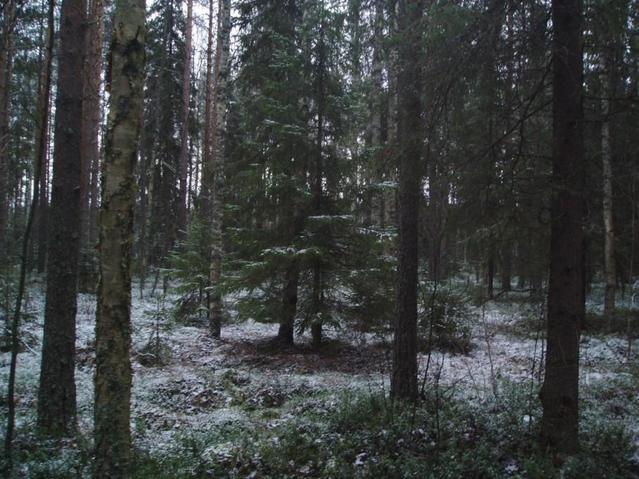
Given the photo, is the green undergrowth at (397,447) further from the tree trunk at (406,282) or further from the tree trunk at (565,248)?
the tree trunk at (406,282)

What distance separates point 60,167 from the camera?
621cm

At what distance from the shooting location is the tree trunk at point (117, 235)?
4.06m

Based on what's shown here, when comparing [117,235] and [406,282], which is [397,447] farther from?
[117,235]

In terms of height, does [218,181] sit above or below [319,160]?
below

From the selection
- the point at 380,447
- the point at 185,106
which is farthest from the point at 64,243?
the point at 185,106

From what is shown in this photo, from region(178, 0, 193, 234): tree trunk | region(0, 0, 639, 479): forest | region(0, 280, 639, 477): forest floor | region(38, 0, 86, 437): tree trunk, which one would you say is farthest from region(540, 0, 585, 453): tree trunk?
region(178, 0, 193, 234): tree trunk

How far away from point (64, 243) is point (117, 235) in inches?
106

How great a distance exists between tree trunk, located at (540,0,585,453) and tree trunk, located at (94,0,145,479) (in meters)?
4.46

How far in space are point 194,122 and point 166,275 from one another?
37.2 feet

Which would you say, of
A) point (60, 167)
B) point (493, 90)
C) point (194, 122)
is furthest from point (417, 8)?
point (194, 122)

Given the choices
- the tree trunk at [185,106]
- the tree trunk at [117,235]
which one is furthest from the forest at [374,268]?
the tree trunk at [185,106]

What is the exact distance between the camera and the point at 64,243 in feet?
20.3

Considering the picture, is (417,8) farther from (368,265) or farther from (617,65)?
(368,265)

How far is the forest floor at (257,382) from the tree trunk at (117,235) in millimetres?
826
